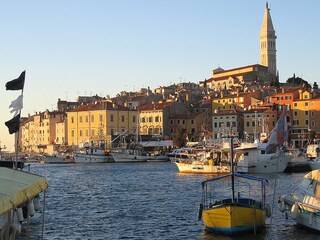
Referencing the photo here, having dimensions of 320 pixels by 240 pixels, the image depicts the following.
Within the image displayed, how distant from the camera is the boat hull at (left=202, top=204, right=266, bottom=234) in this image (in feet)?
71.1

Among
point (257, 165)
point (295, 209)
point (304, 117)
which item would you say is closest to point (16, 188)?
point (295, 209)

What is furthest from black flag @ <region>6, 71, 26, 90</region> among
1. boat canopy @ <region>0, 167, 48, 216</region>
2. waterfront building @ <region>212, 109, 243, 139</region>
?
waterfront building @ <region>212, 109, 243, 139</region>

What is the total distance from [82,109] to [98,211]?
294 feet

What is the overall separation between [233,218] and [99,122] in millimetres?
94588

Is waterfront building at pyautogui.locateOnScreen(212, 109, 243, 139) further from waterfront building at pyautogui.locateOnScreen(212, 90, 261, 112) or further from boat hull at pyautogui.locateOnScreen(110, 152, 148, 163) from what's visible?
boat hull at pyautogui.locateOnScreen(110, 152, 148, 163)

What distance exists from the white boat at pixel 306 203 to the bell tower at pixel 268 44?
6678 inches

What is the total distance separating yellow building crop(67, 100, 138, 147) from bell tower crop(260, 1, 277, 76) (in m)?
83.3

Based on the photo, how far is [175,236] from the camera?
2327 cm

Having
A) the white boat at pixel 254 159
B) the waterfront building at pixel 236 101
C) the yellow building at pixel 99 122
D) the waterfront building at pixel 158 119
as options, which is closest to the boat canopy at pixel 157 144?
the yellow building at pixel 99 122

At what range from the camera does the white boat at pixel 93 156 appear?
99.1m

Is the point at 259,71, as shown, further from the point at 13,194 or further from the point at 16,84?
the point at 13,194

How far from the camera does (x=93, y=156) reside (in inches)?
3903

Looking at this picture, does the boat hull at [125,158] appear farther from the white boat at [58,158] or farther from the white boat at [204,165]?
the white boat at [204,165]

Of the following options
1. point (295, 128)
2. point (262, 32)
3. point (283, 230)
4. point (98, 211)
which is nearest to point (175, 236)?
point (283, 230)
